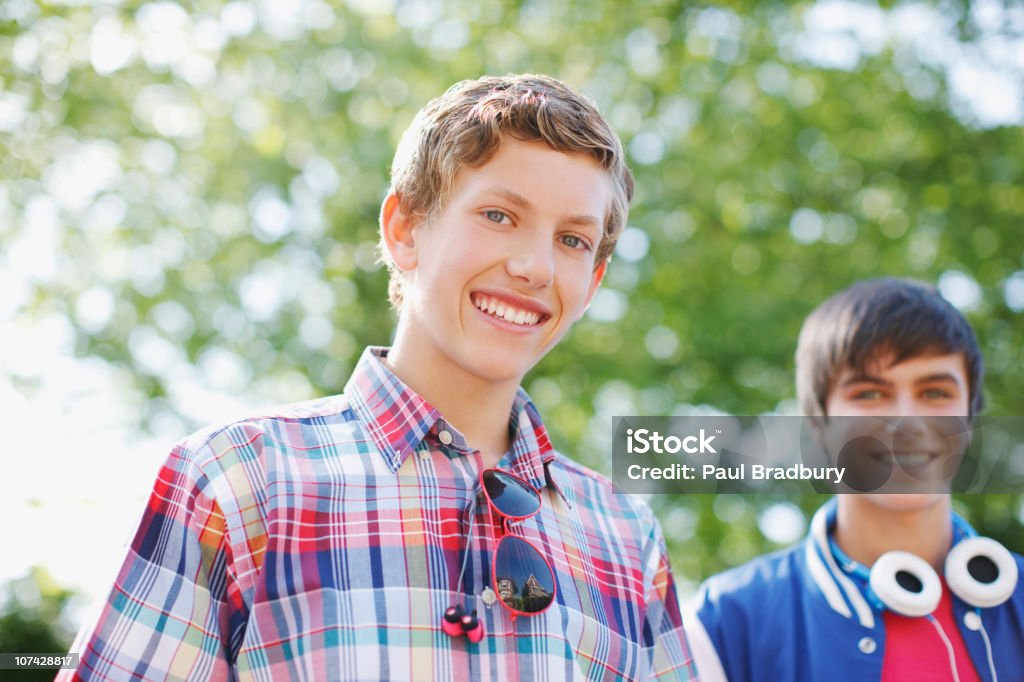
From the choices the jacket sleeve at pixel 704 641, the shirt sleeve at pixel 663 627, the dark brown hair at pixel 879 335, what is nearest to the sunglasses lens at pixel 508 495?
the shirt sleeve at pixel 663 627

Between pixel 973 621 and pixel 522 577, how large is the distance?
1635mm

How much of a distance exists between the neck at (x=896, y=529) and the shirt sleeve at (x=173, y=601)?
209cm

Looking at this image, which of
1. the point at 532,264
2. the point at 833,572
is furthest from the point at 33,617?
the point at 532,264

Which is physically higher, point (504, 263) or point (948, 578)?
point (504, 263)

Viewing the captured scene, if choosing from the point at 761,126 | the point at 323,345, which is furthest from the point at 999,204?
the point at 323,345

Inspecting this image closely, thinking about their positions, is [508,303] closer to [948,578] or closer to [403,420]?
[403,420]

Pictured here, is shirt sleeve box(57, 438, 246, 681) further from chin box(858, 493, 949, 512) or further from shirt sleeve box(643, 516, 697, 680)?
chin box(858, 493, 949, 512)

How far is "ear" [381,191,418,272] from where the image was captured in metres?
2.21

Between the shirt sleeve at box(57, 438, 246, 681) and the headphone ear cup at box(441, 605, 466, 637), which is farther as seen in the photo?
the headphone ear cup at box(441, 605, 466, 637)

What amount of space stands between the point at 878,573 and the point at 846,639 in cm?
22

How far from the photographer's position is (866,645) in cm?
280

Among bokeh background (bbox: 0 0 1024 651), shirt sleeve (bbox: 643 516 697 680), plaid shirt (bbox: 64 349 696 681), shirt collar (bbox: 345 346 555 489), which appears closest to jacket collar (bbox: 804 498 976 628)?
shirt sleeve (bbox: 643 516 697 680)

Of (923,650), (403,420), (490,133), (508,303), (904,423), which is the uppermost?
(490,133)

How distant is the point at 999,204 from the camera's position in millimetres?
8172
